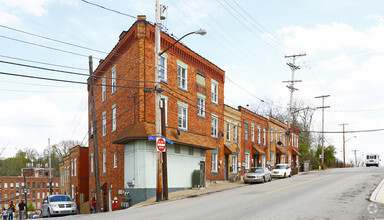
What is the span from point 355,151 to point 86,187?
372ft

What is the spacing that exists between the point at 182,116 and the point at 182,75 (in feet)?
11.2

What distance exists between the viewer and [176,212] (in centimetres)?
1343

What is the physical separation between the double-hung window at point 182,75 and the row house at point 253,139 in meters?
12.1

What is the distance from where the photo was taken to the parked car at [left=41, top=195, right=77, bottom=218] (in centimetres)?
2251

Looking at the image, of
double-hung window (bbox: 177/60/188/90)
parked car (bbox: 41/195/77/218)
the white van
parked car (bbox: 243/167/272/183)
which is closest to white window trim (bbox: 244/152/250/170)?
parked car (bbox: 243/167/272/183)

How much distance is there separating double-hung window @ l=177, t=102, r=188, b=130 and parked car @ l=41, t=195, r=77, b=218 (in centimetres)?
967

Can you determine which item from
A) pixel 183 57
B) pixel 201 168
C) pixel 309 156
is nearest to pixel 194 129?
pixel 201 168

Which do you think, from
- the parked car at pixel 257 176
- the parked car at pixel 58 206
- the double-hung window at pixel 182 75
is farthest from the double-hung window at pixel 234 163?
the parked car at pixel 58 206

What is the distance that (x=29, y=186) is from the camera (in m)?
108

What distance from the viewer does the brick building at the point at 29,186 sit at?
103 meters

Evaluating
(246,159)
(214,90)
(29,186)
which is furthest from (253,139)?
(29,186)

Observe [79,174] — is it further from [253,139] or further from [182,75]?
[253,139]

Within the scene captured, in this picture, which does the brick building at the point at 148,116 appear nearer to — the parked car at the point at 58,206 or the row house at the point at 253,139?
the parked car at the point at 58,206

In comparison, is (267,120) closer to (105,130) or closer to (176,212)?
(105,130)
